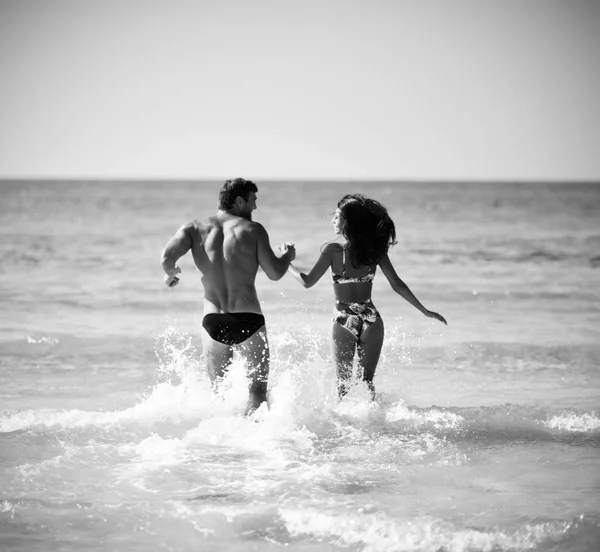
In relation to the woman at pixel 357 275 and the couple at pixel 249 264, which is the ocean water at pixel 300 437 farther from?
the woman at pixel 357 275

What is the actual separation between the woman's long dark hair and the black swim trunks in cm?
87

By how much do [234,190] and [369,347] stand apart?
151 centimetres

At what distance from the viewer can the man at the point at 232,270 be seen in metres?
5.07

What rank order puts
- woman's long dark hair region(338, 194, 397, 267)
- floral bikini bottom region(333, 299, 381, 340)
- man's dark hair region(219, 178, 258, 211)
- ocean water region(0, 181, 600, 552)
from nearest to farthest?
1. ocean water region(0, 181, 600, 552)
2. man's dark hair region(219, 178, 258, 211)
3. woman's long dark hair region(338, 194, 397, 267)
4. floral bikini bottom region(333, 299, 381, 340)

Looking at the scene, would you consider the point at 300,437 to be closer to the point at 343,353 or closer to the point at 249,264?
the point at 343,353

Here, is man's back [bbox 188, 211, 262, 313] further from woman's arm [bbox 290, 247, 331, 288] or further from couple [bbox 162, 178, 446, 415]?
woman's arm [bbox 290, 247, 331, 288]

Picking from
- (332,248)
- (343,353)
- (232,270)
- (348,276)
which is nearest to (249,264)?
(232,270)

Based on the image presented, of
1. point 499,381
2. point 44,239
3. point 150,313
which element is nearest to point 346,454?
point 499,381

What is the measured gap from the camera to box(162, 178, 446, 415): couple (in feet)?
16.6

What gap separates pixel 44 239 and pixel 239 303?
18.2 m

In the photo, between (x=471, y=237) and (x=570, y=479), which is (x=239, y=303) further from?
(x=471, y=237)

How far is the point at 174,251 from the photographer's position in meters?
5.02

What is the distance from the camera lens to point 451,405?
254 inches

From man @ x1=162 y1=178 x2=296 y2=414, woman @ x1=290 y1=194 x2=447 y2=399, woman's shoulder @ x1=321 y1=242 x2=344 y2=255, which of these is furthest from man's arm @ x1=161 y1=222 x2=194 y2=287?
woman's shoulder @ x1=321 y1=242 x2=344 y2=255
